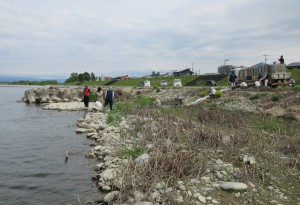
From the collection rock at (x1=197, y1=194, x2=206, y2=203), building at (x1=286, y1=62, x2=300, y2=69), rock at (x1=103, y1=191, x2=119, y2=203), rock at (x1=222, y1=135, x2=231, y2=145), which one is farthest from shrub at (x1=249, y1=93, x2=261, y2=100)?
building at (x1=286, y1=62, x2=300, y2=69)

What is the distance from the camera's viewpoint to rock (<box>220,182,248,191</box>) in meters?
7.07

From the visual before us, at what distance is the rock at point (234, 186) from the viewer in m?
7.07

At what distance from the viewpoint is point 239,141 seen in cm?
1052

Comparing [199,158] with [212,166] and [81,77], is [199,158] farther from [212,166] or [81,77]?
[81,77]

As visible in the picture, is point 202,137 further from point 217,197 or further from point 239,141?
point 217,197

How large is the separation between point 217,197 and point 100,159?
553cm

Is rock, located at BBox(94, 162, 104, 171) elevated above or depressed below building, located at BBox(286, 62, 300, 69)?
below

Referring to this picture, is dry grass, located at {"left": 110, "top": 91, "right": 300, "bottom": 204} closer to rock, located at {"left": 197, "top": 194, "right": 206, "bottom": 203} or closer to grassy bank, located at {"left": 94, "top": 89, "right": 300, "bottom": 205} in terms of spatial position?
grassy bank, located at {"left": 94, "top": 89, "right": 300, "bottom": 205}

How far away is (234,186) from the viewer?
23.4ft

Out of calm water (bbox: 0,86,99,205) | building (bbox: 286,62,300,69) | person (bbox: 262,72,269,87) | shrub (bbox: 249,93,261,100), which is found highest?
building (bbox: 286,62,300,69)

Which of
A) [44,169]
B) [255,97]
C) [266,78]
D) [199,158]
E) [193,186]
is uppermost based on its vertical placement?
[266,78]

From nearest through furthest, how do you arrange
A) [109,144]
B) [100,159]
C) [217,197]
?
[217,197] < [100,159] < [109,144]

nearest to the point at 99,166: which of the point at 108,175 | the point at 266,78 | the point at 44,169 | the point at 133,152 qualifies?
the point at 133,152

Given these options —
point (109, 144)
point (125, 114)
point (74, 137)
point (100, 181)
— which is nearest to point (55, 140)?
point (74, 137)
